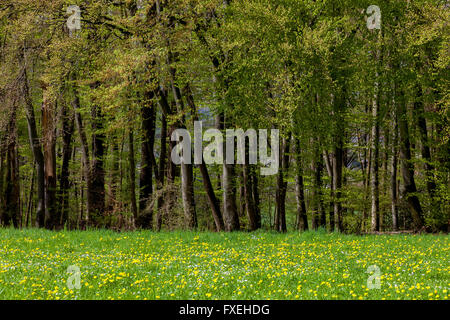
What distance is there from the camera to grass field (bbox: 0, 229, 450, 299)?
7469mm

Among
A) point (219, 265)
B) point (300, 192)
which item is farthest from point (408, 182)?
point (219, 265)

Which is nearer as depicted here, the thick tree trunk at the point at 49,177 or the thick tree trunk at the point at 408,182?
the thick tree trunk at the point at 408,182

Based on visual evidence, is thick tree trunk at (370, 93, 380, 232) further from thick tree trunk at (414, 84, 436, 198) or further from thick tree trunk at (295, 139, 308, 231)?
thick tree trunk at (295, 139, 308, 231)

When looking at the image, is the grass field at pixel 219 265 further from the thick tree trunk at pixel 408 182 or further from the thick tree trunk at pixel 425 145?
the thick tree trunk at pixel 425 145

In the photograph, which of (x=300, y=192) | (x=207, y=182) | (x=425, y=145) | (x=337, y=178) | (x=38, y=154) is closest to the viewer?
(x=337, y=178)

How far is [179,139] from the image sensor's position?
19078 mm

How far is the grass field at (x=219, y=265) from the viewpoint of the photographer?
7469 mm

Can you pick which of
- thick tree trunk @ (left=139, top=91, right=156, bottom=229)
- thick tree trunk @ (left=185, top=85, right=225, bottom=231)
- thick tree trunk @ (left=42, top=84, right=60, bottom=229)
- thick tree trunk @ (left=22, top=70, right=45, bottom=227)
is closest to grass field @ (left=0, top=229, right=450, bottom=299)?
thick tree trunk @ (left=185, top=85, right=225, bottom=231)

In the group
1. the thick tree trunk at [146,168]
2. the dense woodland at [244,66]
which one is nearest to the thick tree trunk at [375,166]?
the dense woodland at [244,66]

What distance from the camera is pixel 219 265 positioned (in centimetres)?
1012

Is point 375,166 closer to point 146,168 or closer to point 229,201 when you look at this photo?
point 229,201
